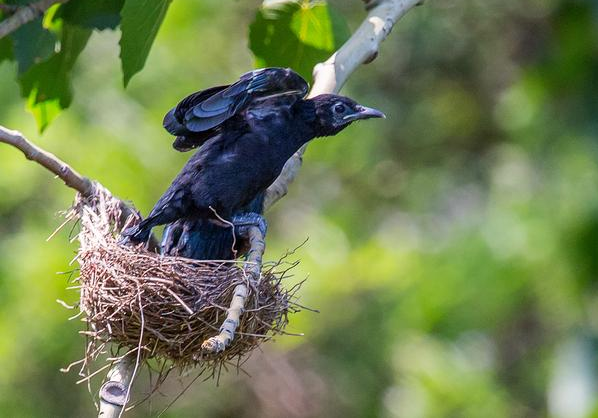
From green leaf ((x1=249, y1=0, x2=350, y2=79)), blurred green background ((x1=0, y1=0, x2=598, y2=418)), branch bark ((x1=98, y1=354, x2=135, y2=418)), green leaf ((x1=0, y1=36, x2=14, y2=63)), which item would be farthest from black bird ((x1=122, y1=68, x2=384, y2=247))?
blurred green background ((x1=0, y1=0, x2=598, y2=418))

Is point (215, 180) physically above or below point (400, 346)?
below

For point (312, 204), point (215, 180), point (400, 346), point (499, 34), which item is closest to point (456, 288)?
point (400, 346)

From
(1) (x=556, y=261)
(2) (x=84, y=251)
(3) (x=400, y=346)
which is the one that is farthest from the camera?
(3) (x=400, y=346)

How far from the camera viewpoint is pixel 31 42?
3898mm

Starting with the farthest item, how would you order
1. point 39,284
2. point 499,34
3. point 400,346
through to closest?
point 499,34 < point 400,346 < point 39,284

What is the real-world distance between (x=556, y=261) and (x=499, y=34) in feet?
12.6

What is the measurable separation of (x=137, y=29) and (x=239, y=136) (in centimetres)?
98

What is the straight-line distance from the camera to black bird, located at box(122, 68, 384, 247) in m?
4.16

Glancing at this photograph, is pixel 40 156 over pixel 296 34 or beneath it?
beneath

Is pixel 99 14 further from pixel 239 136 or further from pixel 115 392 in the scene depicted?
pixel 115 392

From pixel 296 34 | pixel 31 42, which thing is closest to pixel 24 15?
pixel 31 42

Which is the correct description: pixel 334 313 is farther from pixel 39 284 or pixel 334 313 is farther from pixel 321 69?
pixel 321 69

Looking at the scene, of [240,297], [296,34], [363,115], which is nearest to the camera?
[240,297]

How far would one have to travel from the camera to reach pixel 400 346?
28.9ft
